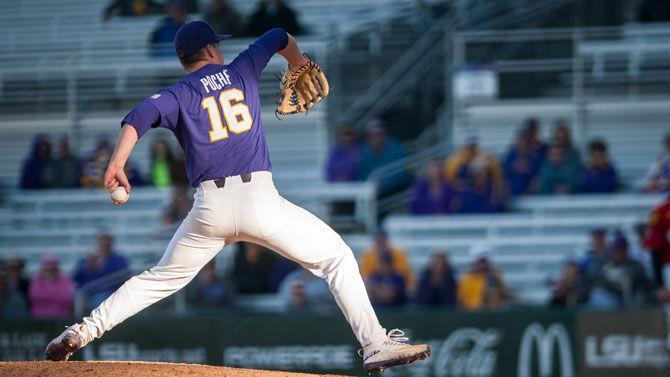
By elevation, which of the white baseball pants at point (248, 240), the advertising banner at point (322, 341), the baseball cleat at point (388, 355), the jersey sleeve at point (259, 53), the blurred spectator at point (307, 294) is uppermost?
the jersey sleeve at point (259, 53)

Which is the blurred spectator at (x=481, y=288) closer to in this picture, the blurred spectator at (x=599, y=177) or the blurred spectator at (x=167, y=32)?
the blurred spectator at (x=599, y=177)

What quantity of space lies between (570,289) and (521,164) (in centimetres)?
203

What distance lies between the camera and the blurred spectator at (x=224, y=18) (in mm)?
16156

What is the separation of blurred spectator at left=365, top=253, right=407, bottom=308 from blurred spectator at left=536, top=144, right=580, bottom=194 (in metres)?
2.35

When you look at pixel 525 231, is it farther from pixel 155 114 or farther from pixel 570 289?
pixel 155 114

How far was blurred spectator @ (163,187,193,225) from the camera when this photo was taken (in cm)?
1362

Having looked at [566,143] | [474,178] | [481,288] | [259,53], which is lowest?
[481,288]

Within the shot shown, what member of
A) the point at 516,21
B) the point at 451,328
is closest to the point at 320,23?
the point at 516,21

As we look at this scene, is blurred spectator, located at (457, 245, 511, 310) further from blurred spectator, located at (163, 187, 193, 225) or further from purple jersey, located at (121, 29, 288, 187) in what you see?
purple jersey, located at (121, 29, 288, 187)

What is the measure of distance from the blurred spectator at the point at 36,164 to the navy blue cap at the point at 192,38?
Result: 9.13 meters

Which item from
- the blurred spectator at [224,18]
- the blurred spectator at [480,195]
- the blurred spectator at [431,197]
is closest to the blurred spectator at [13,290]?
the blurred spectator at [431,197]

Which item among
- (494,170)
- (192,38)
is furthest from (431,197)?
(192,38)

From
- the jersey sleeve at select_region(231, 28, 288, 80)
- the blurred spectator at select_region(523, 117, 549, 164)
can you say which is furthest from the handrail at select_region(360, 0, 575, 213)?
the jersey sleeve at select_region(231, 28, 288, 80)

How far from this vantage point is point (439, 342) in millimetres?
11500
